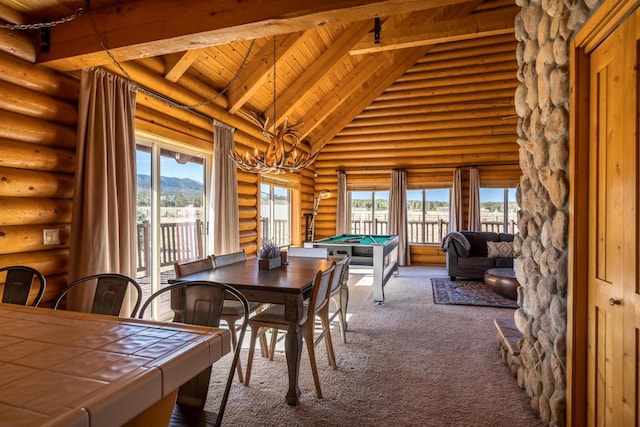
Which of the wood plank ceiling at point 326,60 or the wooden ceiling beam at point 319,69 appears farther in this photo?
the wooden ceiling beam at point 319,69

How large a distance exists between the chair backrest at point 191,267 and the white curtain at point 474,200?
22.3ft

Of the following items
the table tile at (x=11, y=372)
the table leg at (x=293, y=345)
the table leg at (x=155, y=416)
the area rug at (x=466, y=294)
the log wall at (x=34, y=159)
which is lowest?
the area rug at (x=466, y=294)

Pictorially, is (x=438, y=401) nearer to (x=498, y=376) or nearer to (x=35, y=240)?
(x=498, y=376)

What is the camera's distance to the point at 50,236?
2775 mm

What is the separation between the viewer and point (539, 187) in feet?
7.41

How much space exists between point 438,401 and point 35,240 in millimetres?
3114

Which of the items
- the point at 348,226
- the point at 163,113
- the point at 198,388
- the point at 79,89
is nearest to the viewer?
the point at 198,388

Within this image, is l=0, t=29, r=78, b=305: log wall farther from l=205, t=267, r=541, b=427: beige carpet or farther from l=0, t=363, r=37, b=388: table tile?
l=0, t=363, r=37, b=388: table tile

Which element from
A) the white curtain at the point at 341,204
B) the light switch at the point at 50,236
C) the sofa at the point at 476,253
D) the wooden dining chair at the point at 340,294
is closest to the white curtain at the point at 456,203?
the sofa at the point at 476,253

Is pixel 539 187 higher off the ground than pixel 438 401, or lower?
higher

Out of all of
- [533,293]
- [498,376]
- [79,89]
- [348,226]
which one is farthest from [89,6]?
[348,226]

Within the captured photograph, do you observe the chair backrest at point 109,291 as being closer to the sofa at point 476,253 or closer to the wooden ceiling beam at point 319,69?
the wooden ceiling beam at point 319,69

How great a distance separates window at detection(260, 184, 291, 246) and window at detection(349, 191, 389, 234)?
2013 mm

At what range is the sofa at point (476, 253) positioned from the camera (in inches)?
254
